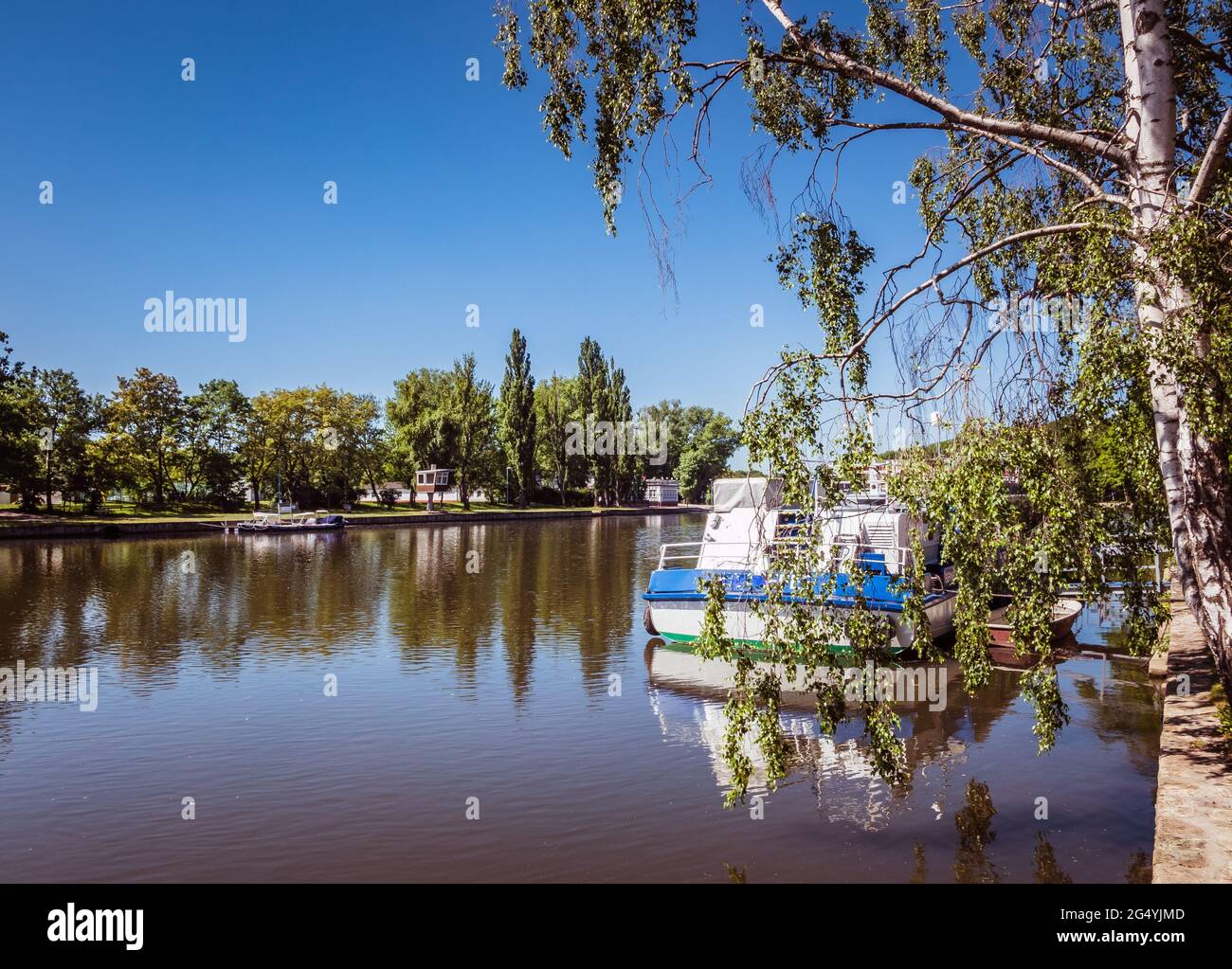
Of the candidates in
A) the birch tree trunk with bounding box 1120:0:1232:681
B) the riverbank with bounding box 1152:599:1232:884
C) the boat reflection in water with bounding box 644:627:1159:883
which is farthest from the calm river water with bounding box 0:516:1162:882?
the riverbank with bounding box 1152:599:1232:884

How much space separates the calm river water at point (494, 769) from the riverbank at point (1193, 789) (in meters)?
1.10

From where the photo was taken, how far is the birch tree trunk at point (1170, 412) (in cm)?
700

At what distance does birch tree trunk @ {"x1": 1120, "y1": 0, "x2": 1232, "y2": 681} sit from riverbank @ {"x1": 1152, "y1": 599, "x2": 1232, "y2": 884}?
109cm

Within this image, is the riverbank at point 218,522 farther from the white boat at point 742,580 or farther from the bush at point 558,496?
the white boat at point 742,580

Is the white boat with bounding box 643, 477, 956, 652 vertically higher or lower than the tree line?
lower

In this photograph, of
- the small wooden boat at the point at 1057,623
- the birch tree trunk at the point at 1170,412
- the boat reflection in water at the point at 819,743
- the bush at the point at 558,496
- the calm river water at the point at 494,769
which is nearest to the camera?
the birch tree trunk at the point at 1170,412

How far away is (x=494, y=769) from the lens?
11375 millimetres

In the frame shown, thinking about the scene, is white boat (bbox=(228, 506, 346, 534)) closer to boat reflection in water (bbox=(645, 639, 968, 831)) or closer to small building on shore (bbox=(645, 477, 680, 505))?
boat reflection in water (bbox=(645, 639, 968, 831))

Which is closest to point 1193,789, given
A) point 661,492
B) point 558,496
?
point 558,496

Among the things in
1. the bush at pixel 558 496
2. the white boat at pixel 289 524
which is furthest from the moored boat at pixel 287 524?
the bush at pixel 558 496

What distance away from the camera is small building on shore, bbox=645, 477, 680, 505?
359 feet

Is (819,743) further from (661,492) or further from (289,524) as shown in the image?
(661,492)
